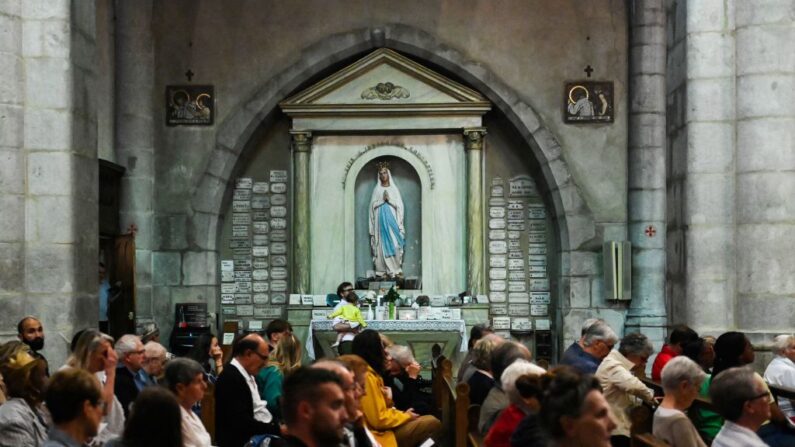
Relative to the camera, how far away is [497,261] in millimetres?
16281

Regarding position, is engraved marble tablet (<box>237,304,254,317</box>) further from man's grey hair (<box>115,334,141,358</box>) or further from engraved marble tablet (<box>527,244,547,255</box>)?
man's grey hair (<box>115,334,141,358</box>)

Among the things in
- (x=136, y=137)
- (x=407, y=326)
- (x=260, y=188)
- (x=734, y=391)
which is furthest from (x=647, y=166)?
(x=734, y=391)

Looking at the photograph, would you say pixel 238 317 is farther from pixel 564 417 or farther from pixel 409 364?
pixel 564 417

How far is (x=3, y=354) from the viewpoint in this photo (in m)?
6.03

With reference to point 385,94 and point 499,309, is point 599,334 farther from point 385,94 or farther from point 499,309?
point 385,94

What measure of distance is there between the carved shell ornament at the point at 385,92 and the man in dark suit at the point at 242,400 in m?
9.44

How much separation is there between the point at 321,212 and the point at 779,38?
7584 mm

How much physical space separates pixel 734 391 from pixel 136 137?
11.8 meters

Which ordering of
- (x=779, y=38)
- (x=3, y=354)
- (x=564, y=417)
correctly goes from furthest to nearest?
(x=779, y=38) → (x=3, y=354) → (x=564, y=417)

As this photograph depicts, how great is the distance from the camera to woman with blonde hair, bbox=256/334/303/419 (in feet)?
23.8

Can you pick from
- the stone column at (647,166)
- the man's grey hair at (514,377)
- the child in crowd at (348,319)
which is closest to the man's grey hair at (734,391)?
the man's grey hair at (514,377)

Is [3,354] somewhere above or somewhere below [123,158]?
below

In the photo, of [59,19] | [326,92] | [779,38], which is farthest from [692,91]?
[326,92]

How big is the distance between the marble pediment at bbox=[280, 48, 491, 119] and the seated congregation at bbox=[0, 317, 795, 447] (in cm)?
692
